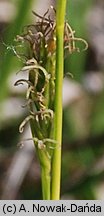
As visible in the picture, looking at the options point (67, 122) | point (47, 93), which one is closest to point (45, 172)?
point (47, 93)

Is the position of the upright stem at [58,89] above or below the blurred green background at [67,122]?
above

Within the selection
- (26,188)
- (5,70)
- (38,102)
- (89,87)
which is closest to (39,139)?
(38,102)

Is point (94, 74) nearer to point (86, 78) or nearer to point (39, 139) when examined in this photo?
point (86, 78)

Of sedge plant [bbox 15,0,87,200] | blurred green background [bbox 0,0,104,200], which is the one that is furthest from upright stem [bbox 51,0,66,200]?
blurred green background [bbox 0,0,104,200]

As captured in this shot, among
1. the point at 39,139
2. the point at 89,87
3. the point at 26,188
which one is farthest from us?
the point at 89,87

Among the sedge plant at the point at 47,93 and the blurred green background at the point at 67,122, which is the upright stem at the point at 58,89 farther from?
the blurred green background at the point at 67,122

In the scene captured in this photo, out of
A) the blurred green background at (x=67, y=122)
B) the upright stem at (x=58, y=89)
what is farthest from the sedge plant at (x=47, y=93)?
the blurred green background at (x=67, y=122)
